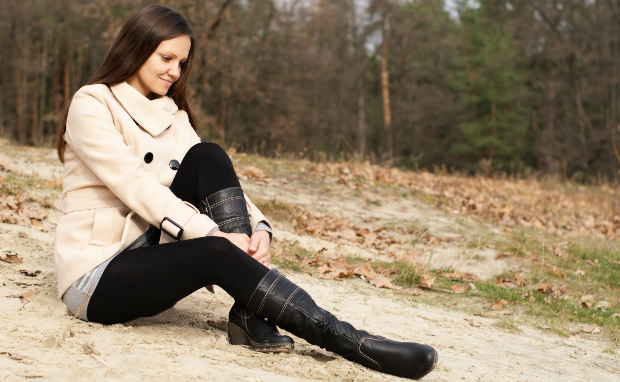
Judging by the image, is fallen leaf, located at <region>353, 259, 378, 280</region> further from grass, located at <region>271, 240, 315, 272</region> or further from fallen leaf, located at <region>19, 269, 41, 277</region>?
fallen leaf, located at <region>19, 269, 41, 277</region>

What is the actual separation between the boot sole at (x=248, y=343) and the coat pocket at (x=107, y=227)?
69 centimetres

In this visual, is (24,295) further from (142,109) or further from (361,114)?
A: (361,114)

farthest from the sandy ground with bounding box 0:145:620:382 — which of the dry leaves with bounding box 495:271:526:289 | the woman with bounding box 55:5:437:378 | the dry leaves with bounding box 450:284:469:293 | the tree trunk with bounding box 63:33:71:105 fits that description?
the tree trunk with bounding box 63:33:71:105

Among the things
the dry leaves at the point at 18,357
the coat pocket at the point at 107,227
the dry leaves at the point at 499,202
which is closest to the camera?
the dry leaves at the point at 18,357

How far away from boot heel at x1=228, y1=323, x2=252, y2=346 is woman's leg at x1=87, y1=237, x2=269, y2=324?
18 cm

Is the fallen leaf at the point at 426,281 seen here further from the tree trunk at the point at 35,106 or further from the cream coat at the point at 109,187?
the tree trunk at the point at 35,106

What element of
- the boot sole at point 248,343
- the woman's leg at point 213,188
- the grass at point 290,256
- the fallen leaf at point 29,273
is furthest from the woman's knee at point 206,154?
the grass at point 290,256

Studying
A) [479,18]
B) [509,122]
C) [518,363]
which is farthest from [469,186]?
[479,18]

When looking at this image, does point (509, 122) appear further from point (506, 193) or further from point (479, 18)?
point (506, 193)

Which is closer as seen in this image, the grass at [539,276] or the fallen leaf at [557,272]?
the grass at [539,276]

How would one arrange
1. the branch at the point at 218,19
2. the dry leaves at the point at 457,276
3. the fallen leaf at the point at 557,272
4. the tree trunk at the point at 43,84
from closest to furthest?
the dry leaves at the point at 457,276 → the fallen leaf at the point at 557,272 → the branch at the point at 218,19 → the tree trunk at the point at 43,84

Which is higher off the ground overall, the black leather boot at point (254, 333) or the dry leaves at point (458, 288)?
the black leather boot at point (254, 333)

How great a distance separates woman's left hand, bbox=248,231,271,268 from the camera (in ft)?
8.59

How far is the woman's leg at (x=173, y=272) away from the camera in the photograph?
2352mm
